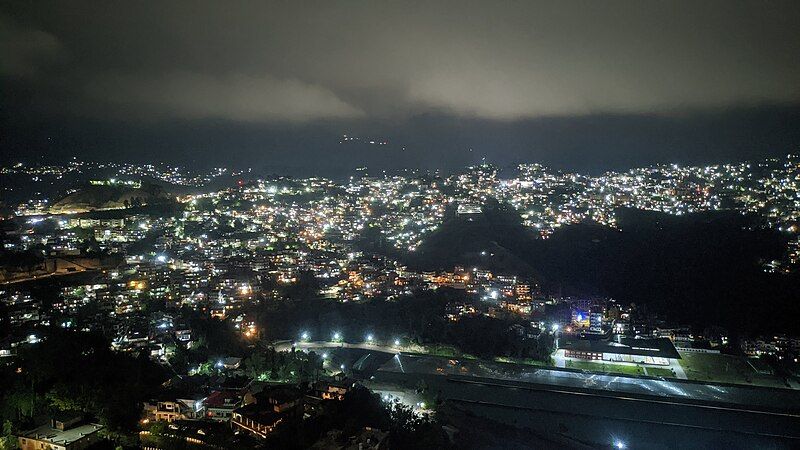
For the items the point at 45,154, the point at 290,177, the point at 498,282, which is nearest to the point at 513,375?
the point at 498,282

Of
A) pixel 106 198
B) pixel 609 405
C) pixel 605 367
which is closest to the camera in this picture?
pixel 609 405

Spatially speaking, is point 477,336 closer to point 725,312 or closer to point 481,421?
point 481,421

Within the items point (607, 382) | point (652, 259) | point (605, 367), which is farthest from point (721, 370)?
point (652, 259)

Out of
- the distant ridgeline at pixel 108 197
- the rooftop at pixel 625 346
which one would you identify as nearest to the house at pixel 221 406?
the rooftop at pixel 625 346

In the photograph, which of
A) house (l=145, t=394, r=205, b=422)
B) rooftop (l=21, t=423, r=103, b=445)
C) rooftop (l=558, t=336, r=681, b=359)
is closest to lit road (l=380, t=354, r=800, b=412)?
rooftop (l=558, t=336, r=681, b=359)

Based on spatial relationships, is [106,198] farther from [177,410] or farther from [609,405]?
[609,405]

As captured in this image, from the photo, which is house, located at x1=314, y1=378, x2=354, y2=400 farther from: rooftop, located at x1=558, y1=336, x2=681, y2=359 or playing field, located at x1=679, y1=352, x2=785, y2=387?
playing field, located at x1=679, y1=352, x2=785, y2=387
